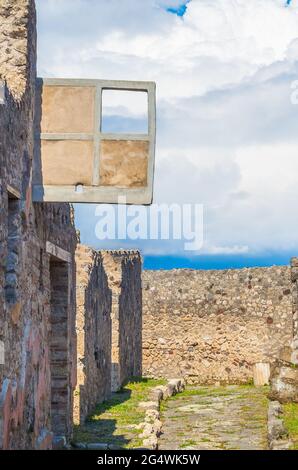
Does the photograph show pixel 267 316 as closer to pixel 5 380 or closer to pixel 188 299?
pixel 188 299

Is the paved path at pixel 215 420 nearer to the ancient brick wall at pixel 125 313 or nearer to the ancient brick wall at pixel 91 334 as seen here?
the ancient brick wall at pixel 91 334

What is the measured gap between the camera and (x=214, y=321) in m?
23.0

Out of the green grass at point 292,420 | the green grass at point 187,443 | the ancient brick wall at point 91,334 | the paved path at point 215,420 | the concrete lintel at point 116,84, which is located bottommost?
the paved path at point 215,420

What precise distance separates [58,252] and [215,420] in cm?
505

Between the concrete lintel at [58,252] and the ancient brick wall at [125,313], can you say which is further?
the ancient brick wall at [125,313]

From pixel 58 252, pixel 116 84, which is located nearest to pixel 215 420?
pixel 58 252

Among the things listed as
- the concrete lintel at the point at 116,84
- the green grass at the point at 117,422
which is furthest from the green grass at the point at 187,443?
the concrete lintel at the point at 116,84

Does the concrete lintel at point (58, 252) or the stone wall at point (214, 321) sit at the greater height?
the concrete lintel at point (58, 252)

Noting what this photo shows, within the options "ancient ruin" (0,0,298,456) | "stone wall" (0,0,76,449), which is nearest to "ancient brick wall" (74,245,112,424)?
"ancient ruin" (0,0,298,456)

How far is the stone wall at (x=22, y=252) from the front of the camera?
6.96 meters

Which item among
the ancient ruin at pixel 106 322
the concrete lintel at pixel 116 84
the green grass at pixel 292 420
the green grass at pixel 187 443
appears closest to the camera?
the ancient ruin at pixel 106 322

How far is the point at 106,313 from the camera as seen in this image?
16.0m

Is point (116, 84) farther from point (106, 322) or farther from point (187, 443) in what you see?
point (106, 322)

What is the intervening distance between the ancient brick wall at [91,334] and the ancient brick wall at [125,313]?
39.4 inches
